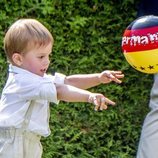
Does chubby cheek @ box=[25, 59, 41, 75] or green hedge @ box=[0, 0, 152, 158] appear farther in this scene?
green hedge @ box=[0, 0, 152, 158]

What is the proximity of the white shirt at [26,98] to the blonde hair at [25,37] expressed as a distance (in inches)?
4.4

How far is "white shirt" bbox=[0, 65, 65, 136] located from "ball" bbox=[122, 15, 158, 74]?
0.53m

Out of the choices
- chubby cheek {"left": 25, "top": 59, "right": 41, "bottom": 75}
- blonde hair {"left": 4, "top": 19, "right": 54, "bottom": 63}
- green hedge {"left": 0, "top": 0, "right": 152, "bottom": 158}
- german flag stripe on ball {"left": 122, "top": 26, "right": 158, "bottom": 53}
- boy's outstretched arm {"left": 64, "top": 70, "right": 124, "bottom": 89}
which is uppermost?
blonde hair {"left": 4, "top": 19, "right": 54, "bottom": 63}

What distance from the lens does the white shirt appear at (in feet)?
10.6

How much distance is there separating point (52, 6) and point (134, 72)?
85cm

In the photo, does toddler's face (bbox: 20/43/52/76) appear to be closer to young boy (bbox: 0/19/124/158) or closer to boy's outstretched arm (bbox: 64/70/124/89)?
young boy (bbox: 0/19/124/158)

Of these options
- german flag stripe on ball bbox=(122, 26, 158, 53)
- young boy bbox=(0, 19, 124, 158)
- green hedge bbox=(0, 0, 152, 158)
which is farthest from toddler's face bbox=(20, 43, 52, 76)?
green hedge bbox=(0, 0, 152, 158)

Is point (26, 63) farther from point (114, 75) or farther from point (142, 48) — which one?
point (142, 48)

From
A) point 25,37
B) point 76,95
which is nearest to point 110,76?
point 76,95

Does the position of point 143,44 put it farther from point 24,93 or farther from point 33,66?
point 24,93

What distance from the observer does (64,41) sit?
4852 mm

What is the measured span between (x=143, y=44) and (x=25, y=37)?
718mm

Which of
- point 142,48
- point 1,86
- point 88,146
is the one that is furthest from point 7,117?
point 88,146

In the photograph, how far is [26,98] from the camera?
3336 millimetres
